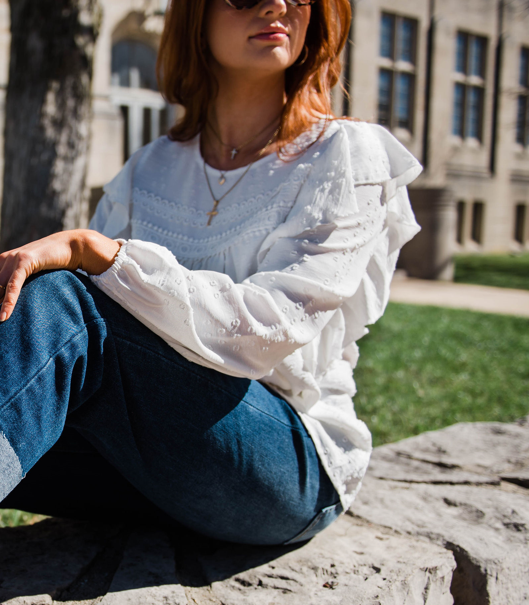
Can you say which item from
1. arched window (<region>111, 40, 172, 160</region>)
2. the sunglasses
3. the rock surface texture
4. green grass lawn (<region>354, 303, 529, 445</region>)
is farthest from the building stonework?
the rock surface texture

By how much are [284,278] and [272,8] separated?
2.35 ft

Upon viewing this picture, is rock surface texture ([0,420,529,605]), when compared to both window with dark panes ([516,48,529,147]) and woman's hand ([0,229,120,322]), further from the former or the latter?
window with dark panes ([516,48,529,147])

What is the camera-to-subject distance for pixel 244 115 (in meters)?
1.78

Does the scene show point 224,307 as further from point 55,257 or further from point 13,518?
point 13,518

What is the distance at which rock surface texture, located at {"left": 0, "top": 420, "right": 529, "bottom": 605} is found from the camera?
50.4 inches

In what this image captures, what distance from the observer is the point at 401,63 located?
1534cm

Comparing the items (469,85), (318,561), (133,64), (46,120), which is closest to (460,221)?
(469,85)

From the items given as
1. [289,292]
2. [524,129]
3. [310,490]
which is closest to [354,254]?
[289,292]

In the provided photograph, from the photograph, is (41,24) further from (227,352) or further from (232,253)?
(227,352)

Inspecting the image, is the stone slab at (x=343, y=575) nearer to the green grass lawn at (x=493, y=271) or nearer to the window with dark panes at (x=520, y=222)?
the green grass lawn at (x=493, y=271)

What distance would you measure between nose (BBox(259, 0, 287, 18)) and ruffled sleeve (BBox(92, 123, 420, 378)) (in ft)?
1.06

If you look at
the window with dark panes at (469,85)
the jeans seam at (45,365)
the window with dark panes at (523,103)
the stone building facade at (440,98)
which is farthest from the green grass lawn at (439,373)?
the window with dark panes at (523,103)

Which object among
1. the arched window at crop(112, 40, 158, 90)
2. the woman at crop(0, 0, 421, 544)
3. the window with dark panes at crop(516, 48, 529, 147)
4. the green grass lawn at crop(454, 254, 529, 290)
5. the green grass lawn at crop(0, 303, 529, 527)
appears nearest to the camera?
the woman at crop(0, 0, 421, 544)

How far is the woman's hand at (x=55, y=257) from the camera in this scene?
1076mm
